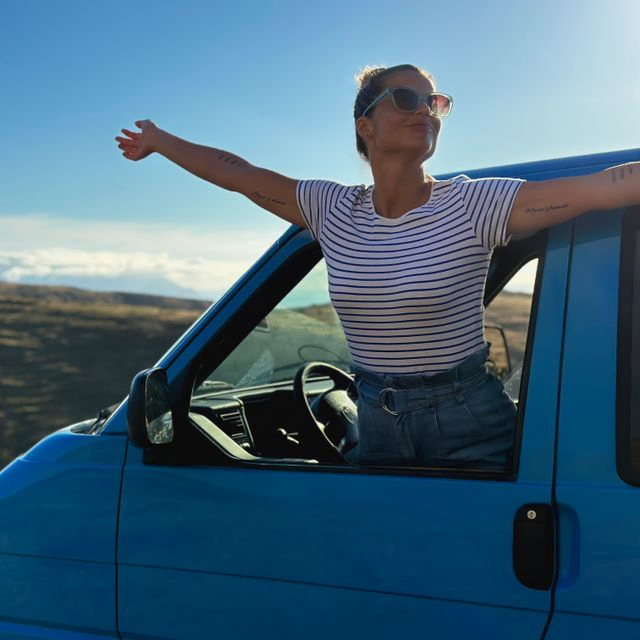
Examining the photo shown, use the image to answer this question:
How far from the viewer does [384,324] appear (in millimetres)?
2049

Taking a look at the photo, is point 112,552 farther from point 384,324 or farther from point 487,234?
point 487,234

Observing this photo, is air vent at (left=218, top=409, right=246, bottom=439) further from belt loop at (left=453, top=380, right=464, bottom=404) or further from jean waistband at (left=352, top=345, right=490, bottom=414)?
belt loop at (left=453, top=380, right=464, bottom=404)

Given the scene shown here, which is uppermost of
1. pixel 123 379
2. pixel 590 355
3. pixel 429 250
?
pixel 429 250

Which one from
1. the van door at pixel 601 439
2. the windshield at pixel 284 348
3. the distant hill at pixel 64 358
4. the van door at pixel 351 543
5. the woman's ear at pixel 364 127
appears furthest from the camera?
the distant hill at pixel 64 358

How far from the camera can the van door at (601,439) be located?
5.45 ft

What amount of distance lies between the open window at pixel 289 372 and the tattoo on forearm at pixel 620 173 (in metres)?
0.22

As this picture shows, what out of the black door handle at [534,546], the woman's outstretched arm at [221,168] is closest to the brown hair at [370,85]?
the woman's outstretched arm at [221,168]

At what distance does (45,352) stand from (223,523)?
1351 centimetres

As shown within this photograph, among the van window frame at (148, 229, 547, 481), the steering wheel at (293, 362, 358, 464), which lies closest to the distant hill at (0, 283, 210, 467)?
the steering wheel at (293, 362, 358, 464)

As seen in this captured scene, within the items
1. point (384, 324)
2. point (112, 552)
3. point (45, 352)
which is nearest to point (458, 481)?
Result: point (384, 324)

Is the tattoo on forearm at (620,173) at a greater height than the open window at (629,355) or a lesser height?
greater

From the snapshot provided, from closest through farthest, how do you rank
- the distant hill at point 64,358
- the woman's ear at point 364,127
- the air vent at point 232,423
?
the woman's ear at point 364,127, the air vent at point 232,423, the distant hill at point 64,358

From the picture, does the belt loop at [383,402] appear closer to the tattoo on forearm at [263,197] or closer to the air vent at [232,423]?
the tattoo on forearm at [263,197]

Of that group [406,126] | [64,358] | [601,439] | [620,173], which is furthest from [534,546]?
[64,358]
